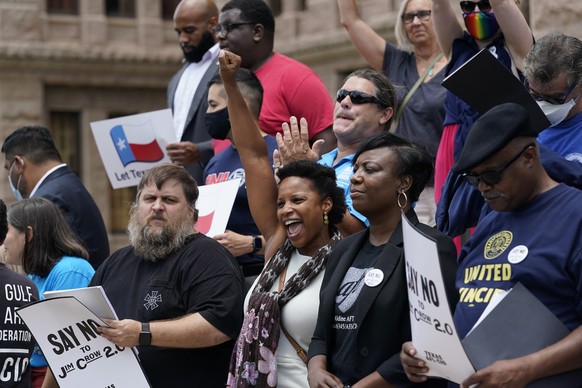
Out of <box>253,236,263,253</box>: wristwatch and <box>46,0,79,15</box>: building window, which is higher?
<box>253,236,263,253</box>: wristwatch

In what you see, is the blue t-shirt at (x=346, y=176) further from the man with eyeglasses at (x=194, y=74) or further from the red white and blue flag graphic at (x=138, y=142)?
the red white and blue flag graphic at (x=138, y=142)

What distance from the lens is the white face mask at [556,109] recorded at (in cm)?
521

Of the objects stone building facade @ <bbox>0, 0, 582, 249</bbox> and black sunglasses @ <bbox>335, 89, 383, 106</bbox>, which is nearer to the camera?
black sunglasses @ <bbox>335, 89, 383, 106</bbox>

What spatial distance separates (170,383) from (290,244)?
3.10ft

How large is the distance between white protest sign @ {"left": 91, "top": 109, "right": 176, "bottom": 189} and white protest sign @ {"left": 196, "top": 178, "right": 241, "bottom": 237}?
159 cm

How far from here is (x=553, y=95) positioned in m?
5.19

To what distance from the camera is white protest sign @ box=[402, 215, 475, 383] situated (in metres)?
4.15

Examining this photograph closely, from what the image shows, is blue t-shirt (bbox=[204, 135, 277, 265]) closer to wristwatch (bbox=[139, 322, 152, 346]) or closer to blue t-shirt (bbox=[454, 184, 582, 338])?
wristwatch (bbox=[139, 322, 152, 346])

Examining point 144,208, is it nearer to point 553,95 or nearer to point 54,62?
point 553,95

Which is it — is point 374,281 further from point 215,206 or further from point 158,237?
point 215,206

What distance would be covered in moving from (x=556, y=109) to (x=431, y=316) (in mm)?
1416

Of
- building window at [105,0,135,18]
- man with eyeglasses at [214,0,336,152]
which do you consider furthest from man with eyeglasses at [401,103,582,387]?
building window at [105,0,135,18]

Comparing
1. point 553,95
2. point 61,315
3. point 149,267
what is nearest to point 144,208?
point 149,267

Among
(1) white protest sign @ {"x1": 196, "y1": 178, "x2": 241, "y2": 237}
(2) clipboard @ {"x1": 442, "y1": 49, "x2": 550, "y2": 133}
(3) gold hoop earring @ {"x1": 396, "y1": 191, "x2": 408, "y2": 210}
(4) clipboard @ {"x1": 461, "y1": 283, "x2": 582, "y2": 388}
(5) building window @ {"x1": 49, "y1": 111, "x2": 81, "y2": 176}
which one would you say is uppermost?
(2) clipboard @ {"x1": 442, "y1": 49, "x2": 550, "y2": 133}
